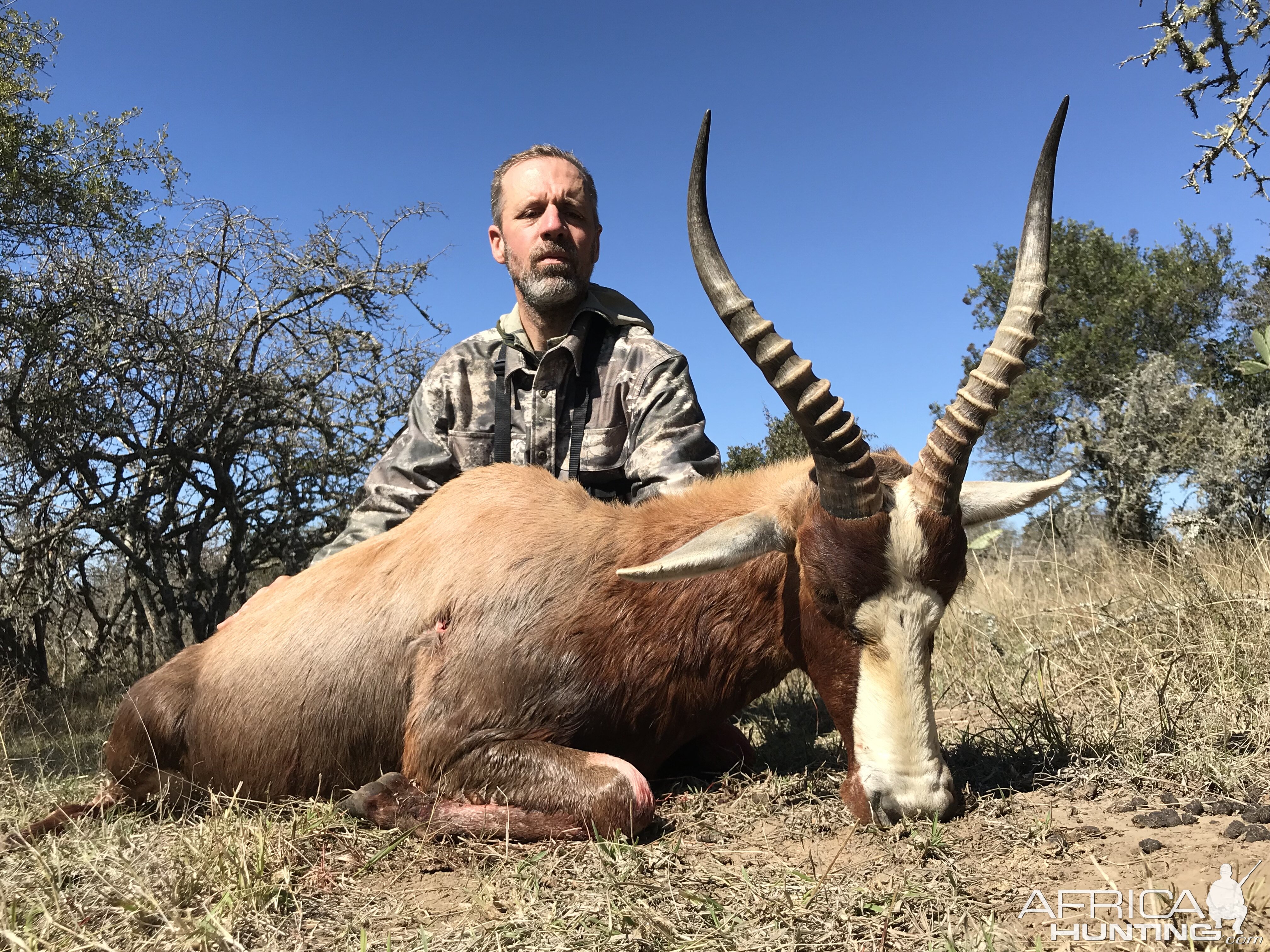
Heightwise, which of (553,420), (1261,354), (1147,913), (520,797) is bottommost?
(1147,913)

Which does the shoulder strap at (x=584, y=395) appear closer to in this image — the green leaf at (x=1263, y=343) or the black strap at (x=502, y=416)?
the black strap at (x=502, y=416)

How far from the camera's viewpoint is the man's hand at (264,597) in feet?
12.5

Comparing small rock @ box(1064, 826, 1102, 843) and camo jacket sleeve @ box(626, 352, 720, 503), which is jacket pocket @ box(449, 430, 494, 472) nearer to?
camo jacket sleeve @ box(626, 352, 720, 503)

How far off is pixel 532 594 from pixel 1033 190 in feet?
7.62

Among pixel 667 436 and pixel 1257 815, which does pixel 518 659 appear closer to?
pixel 667 436

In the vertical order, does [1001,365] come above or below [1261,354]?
below

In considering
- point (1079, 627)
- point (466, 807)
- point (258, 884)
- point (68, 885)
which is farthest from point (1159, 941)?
point (1079, 627)

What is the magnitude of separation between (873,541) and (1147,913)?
1198mm

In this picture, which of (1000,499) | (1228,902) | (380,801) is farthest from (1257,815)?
(380,801)

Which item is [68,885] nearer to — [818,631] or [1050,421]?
[818,631]

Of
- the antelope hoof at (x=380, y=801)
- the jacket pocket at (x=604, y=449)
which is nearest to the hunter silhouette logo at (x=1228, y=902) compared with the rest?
the antelope hoof at (x=380, y=801)

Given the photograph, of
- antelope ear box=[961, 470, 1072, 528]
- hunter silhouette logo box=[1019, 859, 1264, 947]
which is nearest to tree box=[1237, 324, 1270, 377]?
antelope ear box=[961, 470, 1072, 528]

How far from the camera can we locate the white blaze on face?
258 centimetres

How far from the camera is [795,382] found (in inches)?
113
